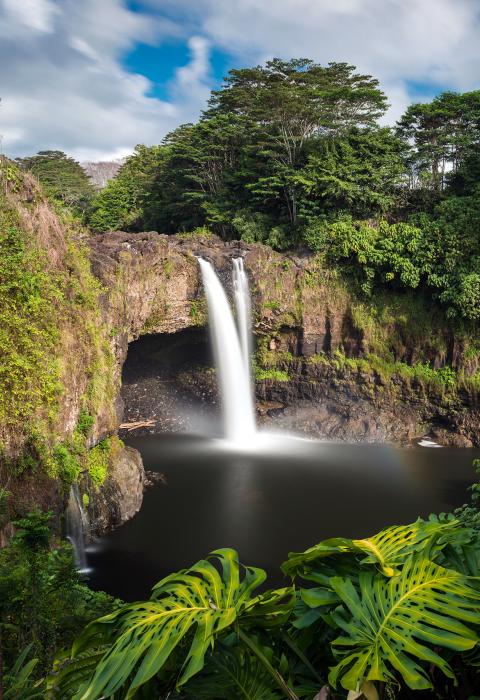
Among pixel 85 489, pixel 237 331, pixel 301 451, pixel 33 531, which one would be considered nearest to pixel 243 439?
pixel 301 451

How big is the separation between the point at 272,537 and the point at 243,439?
6.99 meters

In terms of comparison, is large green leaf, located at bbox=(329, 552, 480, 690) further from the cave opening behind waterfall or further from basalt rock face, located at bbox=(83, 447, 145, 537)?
the cave opening behind waterfall

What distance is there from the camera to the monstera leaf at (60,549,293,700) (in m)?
1.38

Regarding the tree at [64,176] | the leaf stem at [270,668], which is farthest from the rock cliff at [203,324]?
the tree at [64,176]

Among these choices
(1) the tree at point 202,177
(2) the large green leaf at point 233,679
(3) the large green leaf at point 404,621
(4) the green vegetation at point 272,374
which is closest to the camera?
(3) the large green leaf at point 404,621

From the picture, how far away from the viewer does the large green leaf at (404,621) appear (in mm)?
1318

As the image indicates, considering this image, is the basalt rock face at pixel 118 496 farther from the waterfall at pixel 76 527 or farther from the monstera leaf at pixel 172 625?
the monstera leaf at pixel 172 625

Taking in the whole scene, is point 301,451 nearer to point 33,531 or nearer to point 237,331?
point 237,331

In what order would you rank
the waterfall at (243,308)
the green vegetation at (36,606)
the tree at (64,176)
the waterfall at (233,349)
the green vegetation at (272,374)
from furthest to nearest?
the tree at (64,176), the green vegetation at (272,374), the waterfall at (243,308), the waterfall at (233,349), the green vegetation at (36,606)

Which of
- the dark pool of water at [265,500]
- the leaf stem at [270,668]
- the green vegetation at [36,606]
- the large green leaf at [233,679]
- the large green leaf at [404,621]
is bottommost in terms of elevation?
the dark pool of water at [265,500]

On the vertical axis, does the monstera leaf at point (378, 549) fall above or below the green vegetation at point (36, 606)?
above

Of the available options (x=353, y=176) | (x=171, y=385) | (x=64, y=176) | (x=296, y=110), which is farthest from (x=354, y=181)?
(x=64, y=176)

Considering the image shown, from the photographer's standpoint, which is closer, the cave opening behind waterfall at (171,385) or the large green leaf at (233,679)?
the large green leaf at (233,679)

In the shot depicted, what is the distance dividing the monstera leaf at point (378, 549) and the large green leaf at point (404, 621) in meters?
0.05
